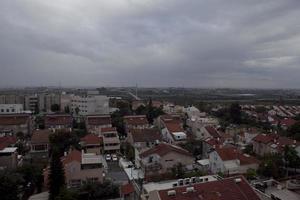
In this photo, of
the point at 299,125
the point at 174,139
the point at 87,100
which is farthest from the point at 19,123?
the point at 299,125

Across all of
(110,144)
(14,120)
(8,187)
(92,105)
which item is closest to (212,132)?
(110,144)

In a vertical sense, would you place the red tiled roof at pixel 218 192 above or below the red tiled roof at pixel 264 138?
above

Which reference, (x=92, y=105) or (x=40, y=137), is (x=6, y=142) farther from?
(x=92, y=105)

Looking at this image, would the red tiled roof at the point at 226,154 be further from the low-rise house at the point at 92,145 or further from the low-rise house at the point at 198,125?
the low-rise house at the point at 92,145

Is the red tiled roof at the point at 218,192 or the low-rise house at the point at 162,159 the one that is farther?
the low-rise house at the point at 162,159

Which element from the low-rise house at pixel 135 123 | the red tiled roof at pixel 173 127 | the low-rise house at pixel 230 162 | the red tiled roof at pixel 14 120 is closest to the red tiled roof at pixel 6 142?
the red tiled roof at pixel 14 120

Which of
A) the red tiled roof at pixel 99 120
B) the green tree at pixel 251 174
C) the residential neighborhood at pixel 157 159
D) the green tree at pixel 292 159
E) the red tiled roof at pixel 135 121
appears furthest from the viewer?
the red tiled roof at pixel 99 120
